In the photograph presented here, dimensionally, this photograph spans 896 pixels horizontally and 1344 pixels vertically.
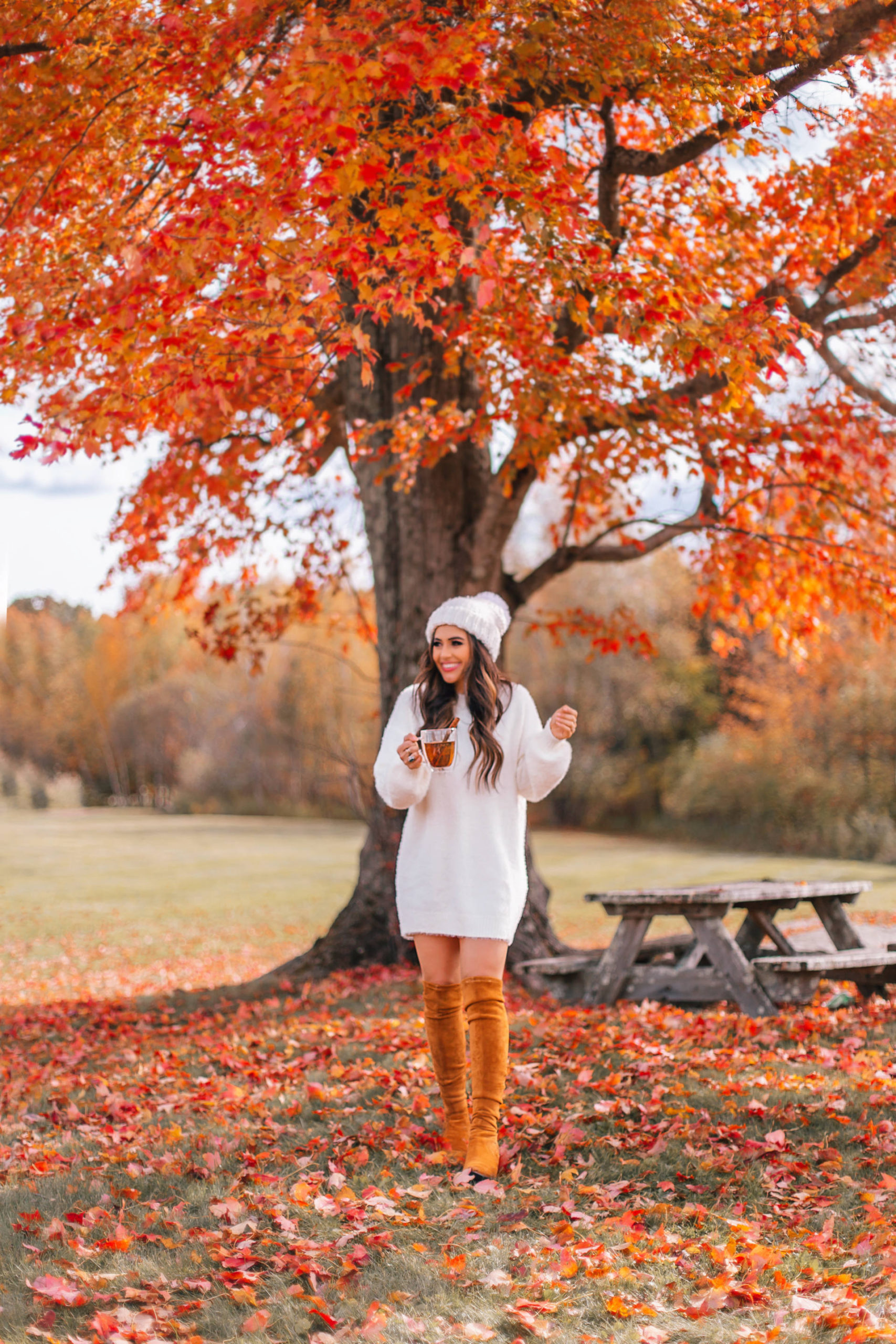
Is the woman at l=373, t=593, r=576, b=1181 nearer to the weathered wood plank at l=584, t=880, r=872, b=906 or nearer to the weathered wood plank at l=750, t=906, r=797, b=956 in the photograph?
the weathered wood plank at l=584, t=880, r=872, b=906

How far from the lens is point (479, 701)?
422 centimetres

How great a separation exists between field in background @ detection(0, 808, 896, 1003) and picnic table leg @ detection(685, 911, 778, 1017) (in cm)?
669

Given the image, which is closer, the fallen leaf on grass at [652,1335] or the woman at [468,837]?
the fallen leaf on grass at [652,1335]

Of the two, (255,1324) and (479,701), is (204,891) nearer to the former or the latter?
(479,701)

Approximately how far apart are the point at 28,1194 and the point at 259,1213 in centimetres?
97

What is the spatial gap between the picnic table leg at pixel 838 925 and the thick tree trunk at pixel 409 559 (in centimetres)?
212

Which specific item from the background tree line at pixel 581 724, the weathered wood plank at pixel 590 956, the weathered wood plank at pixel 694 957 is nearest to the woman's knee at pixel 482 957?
the weathered wood plank at pixel 590 956

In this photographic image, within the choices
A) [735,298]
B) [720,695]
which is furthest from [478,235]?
[720,695]

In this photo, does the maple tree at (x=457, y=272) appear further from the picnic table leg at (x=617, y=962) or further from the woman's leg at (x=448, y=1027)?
the woman's leg at (x=448, y=1027)

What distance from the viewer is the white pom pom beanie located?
→ 4.29 m

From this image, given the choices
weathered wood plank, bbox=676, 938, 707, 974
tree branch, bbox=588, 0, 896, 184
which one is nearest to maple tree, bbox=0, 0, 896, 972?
tree branch, bbox=588, 0, 896, 184

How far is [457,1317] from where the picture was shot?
117 inches

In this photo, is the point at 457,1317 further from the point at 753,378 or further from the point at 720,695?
the point at 720,695

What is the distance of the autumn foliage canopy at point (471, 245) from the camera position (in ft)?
17.5
